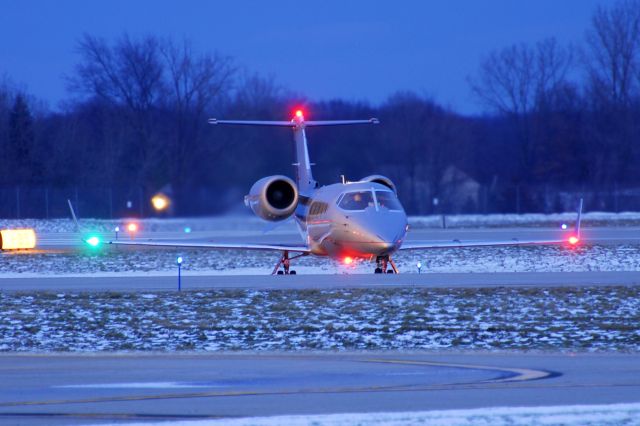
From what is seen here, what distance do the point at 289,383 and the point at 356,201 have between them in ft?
47.9

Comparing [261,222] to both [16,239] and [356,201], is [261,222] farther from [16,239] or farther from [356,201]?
[16,239]

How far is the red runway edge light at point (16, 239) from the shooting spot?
Answer: 35759 mm

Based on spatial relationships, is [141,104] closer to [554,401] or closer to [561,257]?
[561,257]

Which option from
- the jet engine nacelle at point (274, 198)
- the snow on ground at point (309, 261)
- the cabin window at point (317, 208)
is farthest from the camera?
the snow on ground at point (309, 261)

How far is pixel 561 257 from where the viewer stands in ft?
106

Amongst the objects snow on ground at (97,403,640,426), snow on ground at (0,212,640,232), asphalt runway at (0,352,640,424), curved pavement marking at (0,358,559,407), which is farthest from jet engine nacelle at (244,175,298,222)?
snow on ground at (97,403,640,426)

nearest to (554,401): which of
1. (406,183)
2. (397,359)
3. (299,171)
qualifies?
(397,359)

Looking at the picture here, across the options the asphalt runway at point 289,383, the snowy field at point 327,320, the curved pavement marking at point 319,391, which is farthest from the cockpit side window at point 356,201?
the curved pavement marking at point 319,391

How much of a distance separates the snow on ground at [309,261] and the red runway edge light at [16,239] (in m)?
1.46

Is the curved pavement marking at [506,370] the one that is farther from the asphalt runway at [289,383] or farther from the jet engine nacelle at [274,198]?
the jet engine nacelle at [274,198]

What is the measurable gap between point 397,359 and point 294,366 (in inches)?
54.7

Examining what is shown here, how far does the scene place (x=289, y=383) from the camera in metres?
11.0

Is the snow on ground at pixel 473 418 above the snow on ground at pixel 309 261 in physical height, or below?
below

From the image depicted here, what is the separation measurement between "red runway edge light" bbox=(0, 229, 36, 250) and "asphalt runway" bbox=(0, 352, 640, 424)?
23.2 metres
